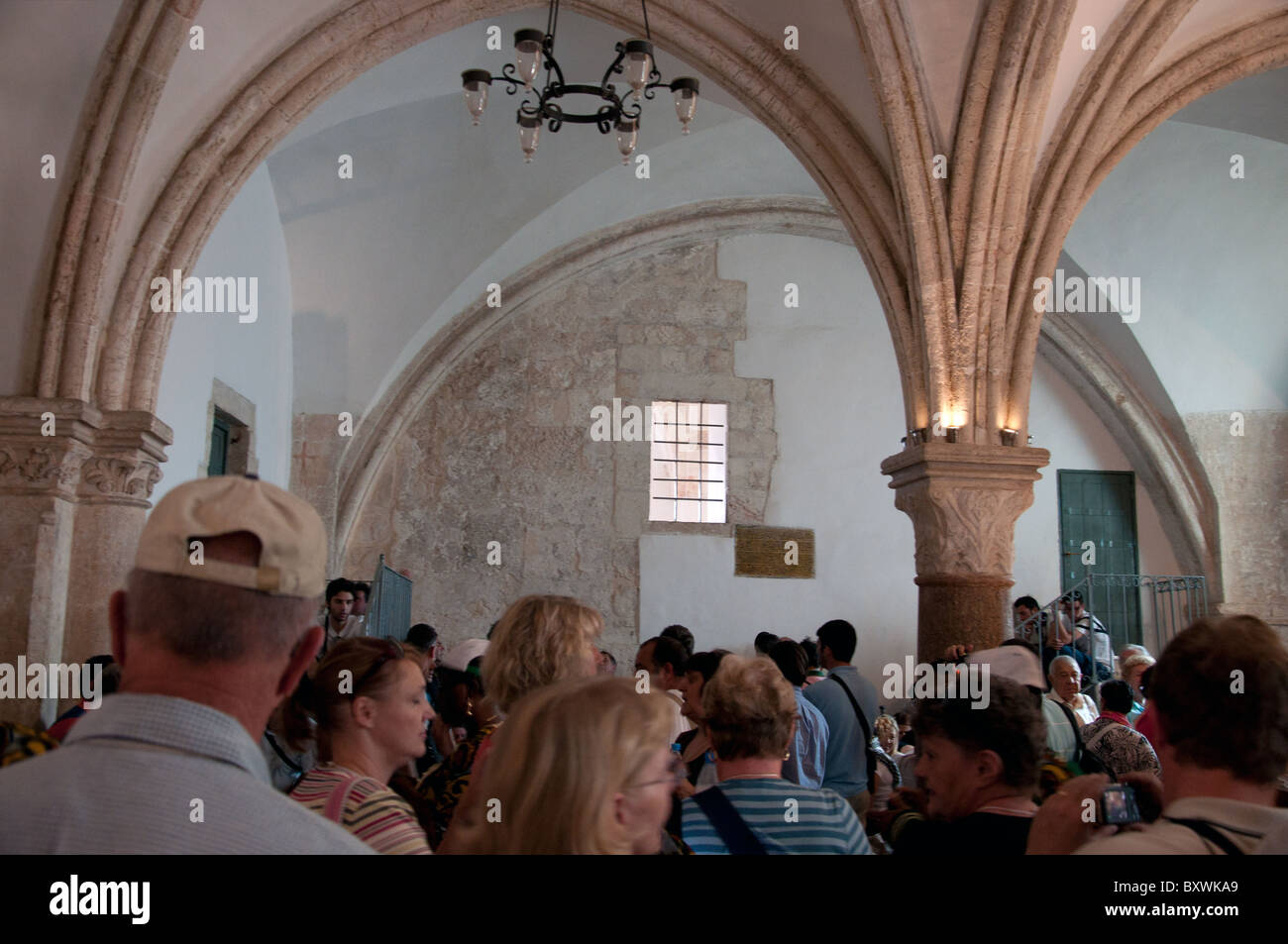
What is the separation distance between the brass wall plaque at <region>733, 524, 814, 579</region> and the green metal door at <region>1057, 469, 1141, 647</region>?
8.98 feet

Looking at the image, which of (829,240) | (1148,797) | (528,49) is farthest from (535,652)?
(829,240)

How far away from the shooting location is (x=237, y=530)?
1208 mm

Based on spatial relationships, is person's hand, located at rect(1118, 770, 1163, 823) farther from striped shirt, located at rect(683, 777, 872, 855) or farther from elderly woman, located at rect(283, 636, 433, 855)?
elderly woman, located at rect(283, 636, 433, 855)

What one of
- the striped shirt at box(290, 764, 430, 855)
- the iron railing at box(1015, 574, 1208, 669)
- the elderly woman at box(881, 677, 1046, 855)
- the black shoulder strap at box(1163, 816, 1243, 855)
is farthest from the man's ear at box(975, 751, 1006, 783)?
the iron railing at box(1015, 574, 1208, 669)

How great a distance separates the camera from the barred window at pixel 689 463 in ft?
39.2

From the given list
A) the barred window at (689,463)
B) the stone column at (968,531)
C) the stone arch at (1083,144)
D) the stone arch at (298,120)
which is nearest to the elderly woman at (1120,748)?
the stone column at (968,531)

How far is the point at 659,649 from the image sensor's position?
4602 millimetres

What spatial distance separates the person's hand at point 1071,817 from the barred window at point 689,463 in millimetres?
10068

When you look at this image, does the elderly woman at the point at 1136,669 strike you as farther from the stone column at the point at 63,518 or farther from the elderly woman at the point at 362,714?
the stone column at the point at 63,518

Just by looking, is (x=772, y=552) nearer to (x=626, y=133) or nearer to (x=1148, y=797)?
(x=626, y=133)

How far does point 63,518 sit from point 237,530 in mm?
5860

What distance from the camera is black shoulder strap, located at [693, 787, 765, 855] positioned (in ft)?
7.36
